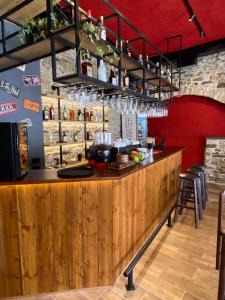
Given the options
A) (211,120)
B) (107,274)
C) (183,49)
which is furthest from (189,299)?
(183,49)

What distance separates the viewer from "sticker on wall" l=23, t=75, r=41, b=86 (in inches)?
131

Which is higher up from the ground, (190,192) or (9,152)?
(9,152)

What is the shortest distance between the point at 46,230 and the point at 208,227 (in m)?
2.66

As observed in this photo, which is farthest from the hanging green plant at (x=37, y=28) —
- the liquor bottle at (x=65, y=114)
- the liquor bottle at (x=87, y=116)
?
the liquor bottle at (x=87, y=116)

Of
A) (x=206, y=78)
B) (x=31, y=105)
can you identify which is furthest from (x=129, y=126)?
(x=31, y=105)

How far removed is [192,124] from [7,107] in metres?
4.90

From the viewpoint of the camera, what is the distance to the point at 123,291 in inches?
80.4

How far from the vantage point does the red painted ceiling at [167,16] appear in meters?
3.12

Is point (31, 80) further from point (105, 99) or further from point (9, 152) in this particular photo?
point (9, 152)

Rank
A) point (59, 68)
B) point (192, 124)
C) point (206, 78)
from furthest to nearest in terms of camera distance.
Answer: point (192, 124) → point (206, 78) → point (59, 68)

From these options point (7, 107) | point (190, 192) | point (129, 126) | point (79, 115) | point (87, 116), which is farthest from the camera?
point (129, 126)

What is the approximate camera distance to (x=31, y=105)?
3418mm

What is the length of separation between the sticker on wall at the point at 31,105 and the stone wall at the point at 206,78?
13.9 ft

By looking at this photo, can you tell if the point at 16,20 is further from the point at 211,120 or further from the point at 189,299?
the point at 211,120
